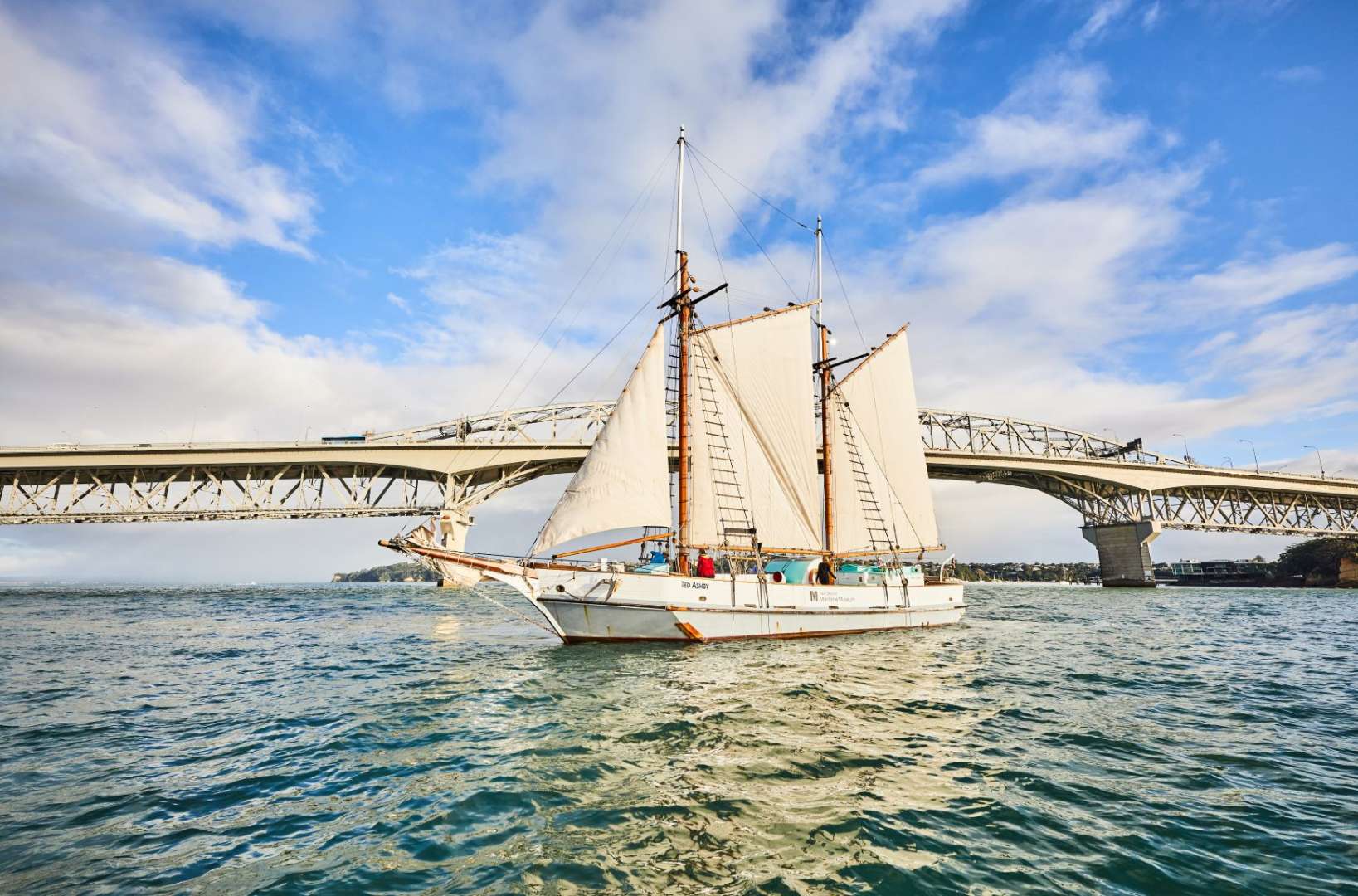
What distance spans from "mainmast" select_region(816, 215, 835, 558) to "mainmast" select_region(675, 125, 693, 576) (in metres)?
7.27

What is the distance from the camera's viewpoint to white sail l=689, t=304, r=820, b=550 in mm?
26484

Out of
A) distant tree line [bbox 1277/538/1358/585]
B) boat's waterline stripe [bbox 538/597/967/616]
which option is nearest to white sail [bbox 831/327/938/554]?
boat's waterline stripe [bbox 538/597/967/616]

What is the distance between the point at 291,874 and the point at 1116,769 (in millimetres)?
9766

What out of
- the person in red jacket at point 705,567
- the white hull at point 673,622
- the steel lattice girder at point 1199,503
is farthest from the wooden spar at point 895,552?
the steel lattice girder at point 1199,503

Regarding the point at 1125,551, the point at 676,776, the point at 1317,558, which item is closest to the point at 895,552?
the point at 676,776

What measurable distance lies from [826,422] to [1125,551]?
76.8 metres

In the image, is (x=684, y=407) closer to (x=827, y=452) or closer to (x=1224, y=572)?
(x=827, y=452)

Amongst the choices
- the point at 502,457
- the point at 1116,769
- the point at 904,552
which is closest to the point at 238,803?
the point at 1116,769

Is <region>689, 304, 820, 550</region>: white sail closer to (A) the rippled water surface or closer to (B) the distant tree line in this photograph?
(A) the rippled water surface

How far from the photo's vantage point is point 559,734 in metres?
10.0

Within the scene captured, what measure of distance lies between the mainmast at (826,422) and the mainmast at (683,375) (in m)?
7.27

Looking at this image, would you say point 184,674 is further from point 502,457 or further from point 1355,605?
point 1355,605

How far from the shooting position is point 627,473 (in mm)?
21844

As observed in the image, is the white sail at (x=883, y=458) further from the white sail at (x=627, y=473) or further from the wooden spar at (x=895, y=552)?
the white sail at (x=627, y=473)
